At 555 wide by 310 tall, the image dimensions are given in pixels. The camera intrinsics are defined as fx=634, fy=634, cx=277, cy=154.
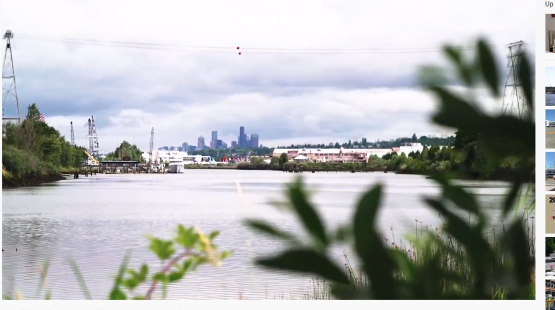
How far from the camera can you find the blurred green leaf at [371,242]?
0.19m

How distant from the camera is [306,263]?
19cm

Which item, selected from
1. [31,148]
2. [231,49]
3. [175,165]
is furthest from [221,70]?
[175,165]

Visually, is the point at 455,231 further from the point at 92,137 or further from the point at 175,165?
the point at 175,165

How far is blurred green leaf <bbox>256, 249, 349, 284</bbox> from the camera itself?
0.60 feet

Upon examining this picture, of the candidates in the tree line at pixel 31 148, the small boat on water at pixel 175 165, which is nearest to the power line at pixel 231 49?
the tree line at pixel 31 148

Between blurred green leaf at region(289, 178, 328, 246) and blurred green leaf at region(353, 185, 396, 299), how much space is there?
0.03ft

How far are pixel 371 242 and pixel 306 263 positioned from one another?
0.02 m

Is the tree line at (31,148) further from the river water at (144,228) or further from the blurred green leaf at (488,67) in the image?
the blurred green leaf at (488,67)

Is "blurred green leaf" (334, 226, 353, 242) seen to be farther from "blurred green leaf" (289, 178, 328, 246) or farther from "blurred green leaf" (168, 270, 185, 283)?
"blurred green leaf" (168, 270, 185, 283)

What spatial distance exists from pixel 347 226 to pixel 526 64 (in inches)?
3.7

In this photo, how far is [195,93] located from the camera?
30.6 meters

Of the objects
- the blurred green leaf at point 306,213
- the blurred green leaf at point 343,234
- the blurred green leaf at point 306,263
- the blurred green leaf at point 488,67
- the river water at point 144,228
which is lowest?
the river water at point 144,228

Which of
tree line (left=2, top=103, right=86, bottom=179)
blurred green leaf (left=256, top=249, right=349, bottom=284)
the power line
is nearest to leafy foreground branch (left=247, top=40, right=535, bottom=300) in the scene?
blurred green leaf (left=256, top=249, right=349, bottom=284)

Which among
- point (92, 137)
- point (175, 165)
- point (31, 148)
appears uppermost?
point (92, 137)
